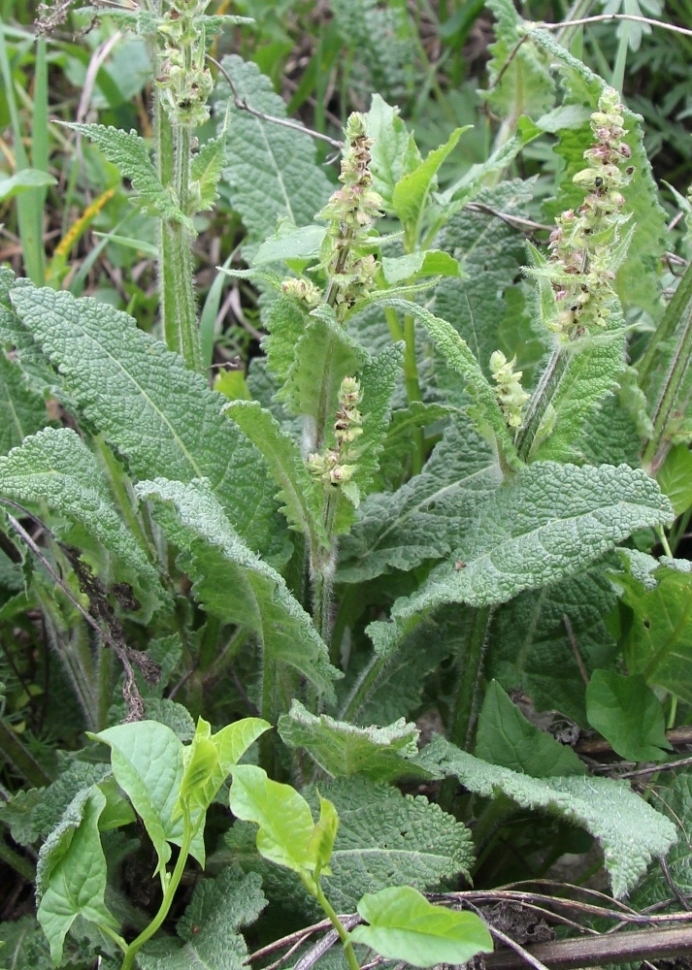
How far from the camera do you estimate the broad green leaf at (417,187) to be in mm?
2057

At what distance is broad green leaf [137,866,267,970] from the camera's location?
1584 mm

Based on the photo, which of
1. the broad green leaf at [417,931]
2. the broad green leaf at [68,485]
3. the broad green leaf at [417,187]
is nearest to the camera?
the broad green leaf at [417,931]

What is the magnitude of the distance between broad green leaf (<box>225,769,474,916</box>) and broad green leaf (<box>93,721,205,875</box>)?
238 millimetres

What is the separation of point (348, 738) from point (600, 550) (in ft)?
1.57

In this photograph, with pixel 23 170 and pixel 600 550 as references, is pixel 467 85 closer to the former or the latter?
→ pixel 23 170

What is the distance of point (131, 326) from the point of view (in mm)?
1943

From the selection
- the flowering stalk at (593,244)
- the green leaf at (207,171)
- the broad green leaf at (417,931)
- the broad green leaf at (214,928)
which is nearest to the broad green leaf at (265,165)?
the green leaf at (207,171)

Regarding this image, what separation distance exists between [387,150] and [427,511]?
776 mm

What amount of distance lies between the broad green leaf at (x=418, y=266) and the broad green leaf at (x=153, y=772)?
86cm

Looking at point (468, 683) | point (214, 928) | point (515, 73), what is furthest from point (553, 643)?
point (515, 73)

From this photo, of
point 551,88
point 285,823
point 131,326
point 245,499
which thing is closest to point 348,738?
point 285,823

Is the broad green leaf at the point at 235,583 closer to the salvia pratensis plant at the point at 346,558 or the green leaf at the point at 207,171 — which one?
the salvia pratensis plant at the point at 346,558

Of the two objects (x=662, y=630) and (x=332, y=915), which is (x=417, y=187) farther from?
(x=332, y=915)

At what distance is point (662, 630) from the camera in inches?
73.7
